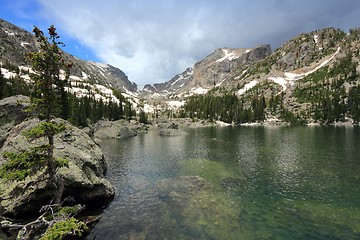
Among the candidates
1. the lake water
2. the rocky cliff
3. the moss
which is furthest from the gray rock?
the moss

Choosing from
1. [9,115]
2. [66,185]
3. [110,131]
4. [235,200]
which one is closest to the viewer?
[66,185]

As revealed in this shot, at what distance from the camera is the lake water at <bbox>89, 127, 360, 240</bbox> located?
21109mm

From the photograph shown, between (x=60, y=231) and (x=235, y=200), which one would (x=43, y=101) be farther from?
(x=235, y=200)

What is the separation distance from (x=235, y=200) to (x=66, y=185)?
764 inches

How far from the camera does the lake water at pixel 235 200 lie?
2111 centimetres

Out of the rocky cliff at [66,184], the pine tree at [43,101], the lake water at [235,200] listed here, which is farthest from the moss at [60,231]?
the lake water at [235,200]

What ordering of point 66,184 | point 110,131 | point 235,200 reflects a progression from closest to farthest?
point 66,184 < point 235,200 < point 110,131

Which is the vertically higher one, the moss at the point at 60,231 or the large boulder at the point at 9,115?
the large boulder at the point at 9,115

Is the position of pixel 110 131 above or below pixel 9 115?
below

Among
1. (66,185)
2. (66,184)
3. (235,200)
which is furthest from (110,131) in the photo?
(235,200)

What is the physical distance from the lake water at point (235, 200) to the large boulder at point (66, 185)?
2783 millimetres

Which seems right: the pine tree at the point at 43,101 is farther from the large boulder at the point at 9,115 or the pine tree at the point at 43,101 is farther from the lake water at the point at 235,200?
the large boulder at the point at 9,115

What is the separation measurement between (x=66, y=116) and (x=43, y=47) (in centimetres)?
7801

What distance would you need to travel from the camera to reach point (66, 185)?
22938mm
